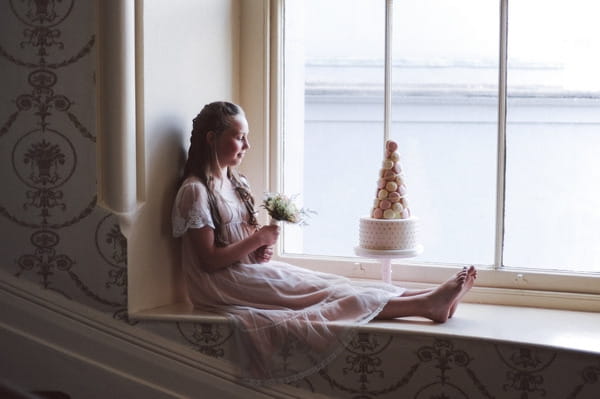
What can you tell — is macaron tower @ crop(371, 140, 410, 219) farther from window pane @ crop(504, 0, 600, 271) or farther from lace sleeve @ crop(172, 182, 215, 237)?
lace sleeve @ crop(172, 182, 215, 237)

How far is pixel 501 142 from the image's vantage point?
2.57 metres

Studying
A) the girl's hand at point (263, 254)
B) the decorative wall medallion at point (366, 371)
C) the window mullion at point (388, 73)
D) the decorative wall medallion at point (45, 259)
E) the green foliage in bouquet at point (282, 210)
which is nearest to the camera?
the decorative wall medallion at point (366, 371)

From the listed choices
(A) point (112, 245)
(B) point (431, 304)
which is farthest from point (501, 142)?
(A) point (112, 245)

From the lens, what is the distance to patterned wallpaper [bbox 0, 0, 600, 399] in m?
→ 2.17

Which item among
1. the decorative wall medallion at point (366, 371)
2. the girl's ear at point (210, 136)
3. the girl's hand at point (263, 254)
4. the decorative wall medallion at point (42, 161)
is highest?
the girl's ear at point (210, 136)

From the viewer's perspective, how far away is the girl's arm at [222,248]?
236cm

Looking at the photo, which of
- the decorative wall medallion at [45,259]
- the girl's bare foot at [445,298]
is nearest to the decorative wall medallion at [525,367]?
the girl's bare foot at [445,298]

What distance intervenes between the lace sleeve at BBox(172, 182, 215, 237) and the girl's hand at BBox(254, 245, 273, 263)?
0.66 ft

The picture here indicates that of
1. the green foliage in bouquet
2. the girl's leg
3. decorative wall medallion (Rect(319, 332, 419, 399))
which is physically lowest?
decorative wall medallion (Rect(319, 332, 419, 399))

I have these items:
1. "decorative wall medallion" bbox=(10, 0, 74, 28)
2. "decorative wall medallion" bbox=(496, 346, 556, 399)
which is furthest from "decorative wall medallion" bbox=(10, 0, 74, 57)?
"decorative wall medallion" bbox=(496, 346, 556, 399)

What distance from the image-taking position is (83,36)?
224 cm

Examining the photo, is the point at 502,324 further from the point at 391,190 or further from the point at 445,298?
the point at 391,190

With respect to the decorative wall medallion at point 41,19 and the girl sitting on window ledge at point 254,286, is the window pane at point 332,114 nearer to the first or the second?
the girl sitting on window ledge at point 254,286

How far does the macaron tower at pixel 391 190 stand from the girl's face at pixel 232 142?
1.46ft
